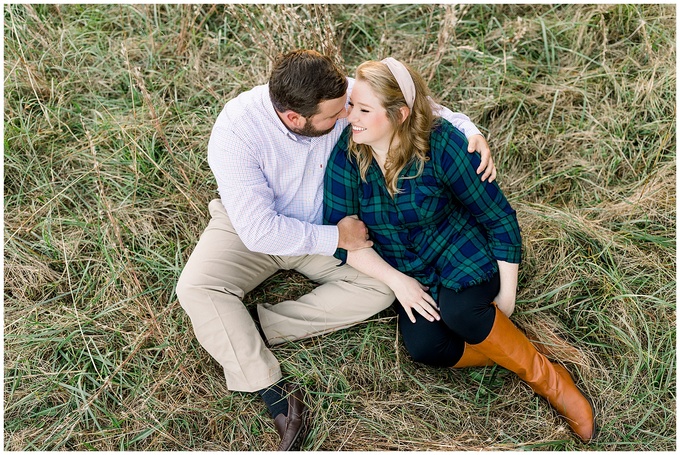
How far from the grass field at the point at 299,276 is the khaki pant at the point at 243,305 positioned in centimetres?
13

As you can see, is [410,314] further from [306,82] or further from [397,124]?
[306,82]

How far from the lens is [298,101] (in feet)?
8.59

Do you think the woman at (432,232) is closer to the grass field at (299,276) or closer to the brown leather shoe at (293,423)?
the grass field at (299,276)

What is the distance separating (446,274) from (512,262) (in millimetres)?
309

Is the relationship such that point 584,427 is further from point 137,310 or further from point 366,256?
point 137,310

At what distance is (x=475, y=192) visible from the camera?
277cm

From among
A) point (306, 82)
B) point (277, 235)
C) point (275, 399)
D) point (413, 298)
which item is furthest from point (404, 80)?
point (275, 399)

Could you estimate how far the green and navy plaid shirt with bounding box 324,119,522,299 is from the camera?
108 inches

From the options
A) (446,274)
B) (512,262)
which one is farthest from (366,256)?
(512,262)

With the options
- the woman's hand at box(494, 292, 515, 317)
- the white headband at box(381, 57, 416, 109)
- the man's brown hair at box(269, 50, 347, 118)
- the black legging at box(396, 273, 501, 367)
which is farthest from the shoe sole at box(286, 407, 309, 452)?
the white headband at box(381, 57, 416, 109)

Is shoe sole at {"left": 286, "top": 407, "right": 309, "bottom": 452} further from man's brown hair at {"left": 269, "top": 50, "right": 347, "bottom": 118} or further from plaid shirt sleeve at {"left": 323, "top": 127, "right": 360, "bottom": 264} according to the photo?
man's brown hair at {"left": 269, "top": 50, "right": 347, "bottom": 118}

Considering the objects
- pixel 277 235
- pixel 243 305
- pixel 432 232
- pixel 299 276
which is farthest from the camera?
pixel 299 276

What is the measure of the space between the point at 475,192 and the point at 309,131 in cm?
78

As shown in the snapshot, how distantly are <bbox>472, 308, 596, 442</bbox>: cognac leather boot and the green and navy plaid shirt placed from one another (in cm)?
28
